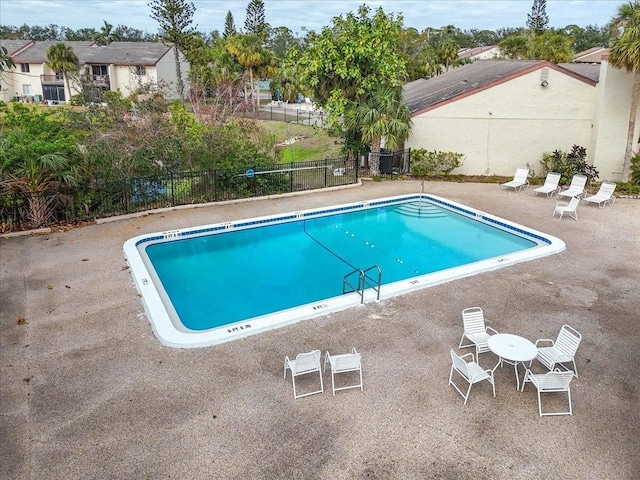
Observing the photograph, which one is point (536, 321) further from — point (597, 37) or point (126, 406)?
point (597, 37)

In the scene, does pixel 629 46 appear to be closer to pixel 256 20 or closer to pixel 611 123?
pixel 611 123

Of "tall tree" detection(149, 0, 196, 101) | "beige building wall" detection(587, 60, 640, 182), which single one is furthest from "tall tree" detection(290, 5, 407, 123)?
"tall tree" detection(149, 0, 196, 101)

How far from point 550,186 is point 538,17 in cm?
6200

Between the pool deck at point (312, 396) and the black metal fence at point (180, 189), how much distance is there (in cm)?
333

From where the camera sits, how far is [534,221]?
15.1 metres

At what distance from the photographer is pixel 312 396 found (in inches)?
270

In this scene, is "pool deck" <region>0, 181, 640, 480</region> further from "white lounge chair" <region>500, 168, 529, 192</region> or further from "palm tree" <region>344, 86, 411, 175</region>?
"palm tree" <region>344, 86, 411, 175</region>

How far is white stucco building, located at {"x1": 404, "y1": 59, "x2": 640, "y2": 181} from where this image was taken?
762 inches

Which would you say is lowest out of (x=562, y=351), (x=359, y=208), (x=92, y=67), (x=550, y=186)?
(x=562, y=351)

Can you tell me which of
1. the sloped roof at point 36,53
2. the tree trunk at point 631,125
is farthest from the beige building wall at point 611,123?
the sloped roof at point 36,53

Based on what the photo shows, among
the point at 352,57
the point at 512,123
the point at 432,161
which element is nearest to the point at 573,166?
the point at 512,123

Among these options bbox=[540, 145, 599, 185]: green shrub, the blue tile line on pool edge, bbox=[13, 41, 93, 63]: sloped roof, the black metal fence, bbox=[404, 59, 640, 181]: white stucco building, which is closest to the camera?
the blue tile line on pool edge

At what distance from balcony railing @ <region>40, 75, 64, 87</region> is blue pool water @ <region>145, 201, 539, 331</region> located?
52371 mm

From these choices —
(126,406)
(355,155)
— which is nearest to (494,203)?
(355,155)
